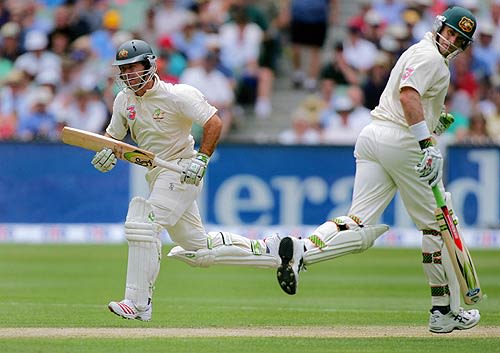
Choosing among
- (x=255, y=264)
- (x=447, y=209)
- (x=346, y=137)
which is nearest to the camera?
(x=447, y=209)

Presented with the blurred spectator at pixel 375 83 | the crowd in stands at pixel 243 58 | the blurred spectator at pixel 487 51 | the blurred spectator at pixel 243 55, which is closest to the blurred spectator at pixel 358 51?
the crowd in stands at pixel 243 58

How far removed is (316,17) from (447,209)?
32.0 ft

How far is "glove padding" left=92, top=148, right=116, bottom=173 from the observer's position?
23.4ft

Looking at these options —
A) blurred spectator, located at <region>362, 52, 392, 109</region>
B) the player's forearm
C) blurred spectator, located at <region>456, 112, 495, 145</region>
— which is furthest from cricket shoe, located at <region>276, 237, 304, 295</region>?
blurred spectator, located at <region>362, 52, 392, 109</region>

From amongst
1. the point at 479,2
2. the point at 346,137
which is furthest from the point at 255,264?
the point at 479,2

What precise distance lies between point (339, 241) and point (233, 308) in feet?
4.78

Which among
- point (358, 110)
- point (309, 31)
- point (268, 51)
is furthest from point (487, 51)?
point (268, 51)

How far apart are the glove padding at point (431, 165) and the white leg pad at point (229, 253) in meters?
1.20

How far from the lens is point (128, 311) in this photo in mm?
6938

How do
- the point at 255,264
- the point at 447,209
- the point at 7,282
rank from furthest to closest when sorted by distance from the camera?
the point at 7,282
the point at 255,264
the point at 447,209

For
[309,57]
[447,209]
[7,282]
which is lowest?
[7,282]

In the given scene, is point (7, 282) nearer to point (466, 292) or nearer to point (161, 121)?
point (161, 121)

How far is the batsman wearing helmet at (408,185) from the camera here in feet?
22.8

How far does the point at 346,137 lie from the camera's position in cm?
1473
